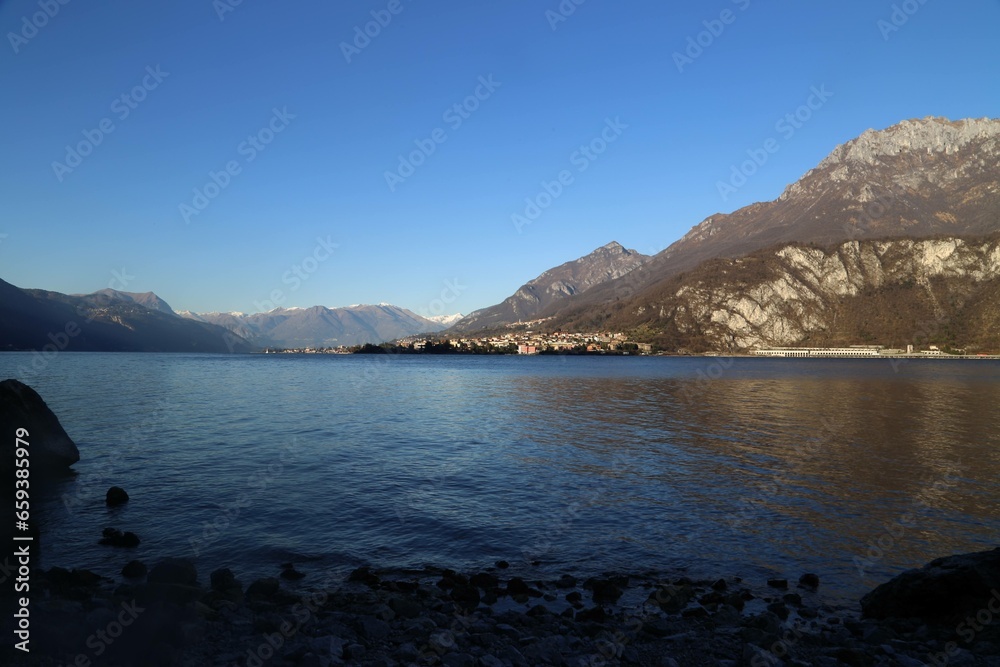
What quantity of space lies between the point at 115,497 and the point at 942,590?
2780 cm

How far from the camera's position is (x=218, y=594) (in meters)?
13.6

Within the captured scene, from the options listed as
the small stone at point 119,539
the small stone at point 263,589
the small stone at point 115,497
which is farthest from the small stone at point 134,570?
the small stone at point 115,497

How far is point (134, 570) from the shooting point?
1532cm

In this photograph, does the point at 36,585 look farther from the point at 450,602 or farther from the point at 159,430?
the point at 159,430

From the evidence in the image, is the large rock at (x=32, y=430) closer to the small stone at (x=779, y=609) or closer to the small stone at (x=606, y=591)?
the small stone at (x=606, y=591)

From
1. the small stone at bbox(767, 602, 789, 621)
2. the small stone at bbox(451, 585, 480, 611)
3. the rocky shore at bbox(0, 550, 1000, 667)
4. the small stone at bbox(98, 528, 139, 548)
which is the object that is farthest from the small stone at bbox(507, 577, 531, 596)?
the small stone at bbox(98, 528, 139, 548)

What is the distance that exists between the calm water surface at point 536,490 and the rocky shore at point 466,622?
1.65 metres

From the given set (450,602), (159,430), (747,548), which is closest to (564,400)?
(159,430)

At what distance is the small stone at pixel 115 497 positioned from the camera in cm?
2169

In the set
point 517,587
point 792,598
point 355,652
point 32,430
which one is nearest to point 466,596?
point 517,587

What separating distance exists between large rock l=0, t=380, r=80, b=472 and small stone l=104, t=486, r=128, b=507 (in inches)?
272

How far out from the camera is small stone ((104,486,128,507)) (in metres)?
21.7

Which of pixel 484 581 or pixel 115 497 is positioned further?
pixel 115 497

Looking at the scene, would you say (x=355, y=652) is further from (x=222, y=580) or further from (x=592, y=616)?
(x=222, y=580)
